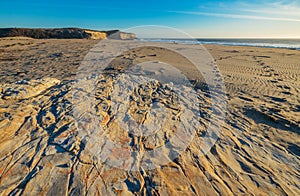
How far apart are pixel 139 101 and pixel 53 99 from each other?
1923 millimetres

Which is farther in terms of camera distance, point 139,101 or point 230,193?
point 139,101

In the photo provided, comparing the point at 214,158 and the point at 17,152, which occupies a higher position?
the point at 17,152

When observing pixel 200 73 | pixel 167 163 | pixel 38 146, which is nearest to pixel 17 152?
pixel 38 146

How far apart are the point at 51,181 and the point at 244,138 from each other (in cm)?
343

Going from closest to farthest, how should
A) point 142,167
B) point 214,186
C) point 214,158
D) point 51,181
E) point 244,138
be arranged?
point 51,181 < point 214,186 < point 142,167 < point 214,158 < point 244,138

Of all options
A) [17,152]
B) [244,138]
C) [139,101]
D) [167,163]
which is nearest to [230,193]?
[167,163]

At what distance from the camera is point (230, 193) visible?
2.36m

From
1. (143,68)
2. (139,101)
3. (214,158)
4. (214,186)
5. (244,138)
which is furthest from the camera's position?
(143,68)

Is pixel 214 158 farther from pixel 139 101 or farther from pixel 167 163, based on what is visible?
pixel 139 101

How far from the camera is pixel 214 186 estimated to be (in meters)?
2.42

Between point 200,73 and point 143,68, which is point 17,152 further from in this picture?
point 200,73

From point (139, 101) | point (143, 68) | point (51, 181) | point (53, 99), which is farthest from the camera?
point (143, 68)

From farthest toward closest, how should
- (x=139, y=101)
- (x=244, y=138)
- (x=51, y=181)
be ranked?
(x=139, y=101) → (x=244, y=138) → (x=51, y=181)

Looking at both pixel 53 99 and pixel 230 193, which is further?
pixel 53 99
